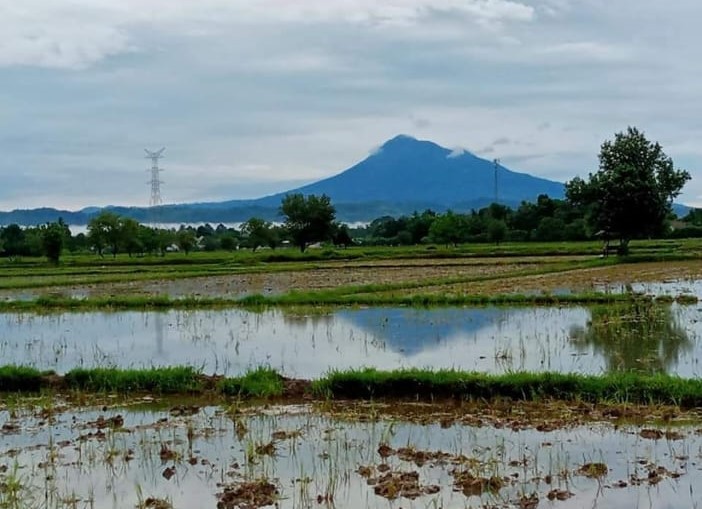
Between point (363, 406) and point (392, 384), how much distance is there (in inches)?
20.8

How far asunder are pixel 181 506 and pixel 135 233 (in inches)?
2152

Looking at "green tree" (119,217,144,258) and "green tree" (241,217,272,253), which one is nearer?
"green tree" (119,217,144,258)

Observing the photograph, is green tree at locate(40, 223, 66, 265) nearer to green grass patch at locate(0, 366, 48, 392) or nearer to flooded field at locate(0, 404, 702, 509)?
green grass patch at locate(0, 366, 48, 392)

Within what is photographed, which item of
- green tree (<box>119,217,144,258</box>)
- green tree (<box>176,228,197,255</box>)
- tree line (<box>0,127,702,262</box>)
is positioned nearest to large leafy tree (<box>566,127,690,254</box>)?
tree line (<box>0,127,702,262</box>)

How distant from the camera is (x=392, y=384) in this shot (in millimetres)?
7816

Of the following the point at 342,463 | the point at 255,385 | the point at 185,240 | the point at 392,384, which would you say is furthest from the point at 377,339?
the point at 185,240

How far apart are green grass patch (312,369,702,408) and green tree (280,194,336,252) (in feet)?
138

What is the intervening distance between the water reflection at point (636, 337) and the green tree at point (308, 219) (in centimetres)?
3690

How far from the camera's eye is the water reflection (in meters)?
8.79

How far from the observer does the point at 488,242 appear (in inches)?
2266

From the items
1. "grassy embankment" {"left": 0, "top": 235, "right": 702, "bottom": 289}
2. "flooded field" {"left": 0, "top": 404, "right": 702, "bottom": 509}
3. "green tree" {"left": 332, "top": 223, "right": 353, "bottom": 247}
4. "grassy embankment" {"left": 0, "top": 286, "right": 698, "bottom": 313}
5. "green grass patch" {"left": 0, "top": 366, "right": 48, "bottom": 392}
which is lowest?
"flooded field" {"left": 0, "top": 404, "right": 702, "bottom": 509}

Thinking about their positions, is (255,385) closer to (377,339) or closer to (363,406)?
(363,406)

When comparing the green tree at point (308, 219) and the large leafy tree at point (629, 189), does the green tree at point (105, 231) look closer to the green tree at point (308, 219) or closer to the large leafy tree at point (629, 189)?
the green tree at point (308, 219)

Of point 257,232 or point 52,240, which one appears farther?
point 257,232
